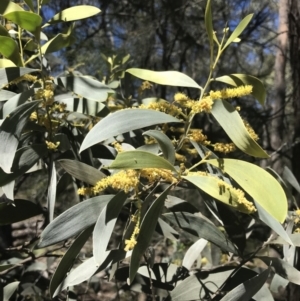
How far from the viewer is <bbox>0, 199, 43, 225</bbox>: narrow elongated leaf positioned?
821 mm

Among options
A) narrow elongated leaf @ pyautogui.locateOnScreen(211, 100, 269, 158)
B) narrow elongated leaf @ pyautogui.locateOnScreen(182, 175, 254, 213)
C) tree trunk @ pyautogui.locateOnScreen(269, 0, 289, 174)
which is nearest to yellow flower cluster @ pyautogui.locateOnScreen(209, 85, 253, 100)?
narrow elongated leaf @ pyautogui.locateOnScreen(211, 100, 269, 158)

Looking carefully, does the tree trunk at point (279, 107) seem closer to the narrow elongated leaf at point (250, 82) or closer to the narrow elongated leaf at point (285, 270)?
the narrow elongated leaf at point (285, 270)

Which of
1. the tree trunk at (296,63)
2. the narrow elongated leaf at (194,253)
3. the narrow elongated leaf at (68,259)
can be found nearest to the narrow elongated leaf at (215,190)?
the narrow elongated leaf at (68,259)

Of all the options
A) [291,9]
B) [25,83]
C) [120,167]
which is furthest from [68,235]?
[291,9]

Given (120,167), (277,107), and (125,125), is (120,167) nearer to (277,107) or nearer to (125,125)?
(125,125)

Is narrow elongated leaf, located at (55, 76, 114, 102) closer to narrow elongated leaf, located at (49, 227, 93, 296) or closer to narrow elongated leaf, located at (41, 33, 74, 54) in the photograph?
narrow elongated leaf, located at (41, 33, 74, 54)

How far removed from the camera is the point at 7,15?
64cm

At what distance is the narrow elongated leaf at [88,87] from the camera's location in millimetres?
782

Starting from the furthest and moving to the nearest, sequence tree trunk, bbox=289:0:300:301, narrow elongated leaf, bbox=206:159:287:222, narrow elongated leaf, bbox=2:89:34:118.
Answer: tree trunk, bbox=289:0:300:301 < narrow elongated leaf, bbox=2:89:34:118 < narrow elongated leaf, bbox=206:159:287:222

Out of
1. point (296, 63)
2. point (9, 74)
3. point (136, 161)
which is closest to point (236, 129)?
point (136, 161)

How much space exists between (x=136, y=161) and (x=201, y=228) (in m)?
0.28

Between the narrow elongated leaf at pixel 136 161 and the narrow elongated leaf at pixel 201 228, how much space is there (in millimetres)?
243

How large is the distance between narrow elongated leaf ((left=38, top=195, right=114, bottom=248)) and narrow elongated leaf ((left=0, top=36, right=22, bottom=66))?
0.92ft

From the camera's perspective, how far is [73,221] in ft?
2.24
